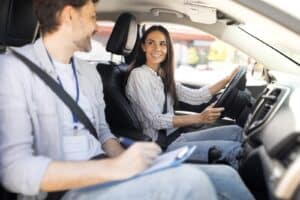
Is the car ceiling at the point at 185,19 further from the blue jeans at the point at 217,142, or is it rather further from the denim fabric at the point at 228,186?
the denim fabric at the point at 228,186

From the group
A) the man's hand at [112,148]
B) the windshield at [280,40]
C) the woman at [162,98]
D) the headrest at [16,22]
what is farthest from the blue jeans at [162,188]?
the woman at [162,98]

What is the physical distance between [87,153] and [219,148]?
37.3 inches

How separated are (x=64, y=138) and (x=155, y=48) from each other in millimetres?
1507

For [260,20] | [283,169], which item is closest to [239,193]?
[283,169]

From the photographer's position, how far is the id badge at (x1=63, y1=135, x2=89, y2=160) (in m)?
1.75

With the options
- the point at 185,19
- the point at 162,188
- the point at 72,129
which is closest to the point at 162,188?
the point at 162,188

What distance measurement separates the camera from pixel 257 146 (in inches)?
76.6

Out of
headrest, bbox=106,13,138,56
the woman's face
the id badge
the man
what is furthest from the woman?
the id badge

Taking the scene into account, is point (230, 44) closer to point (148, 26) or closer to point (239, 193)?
point (148, 26)

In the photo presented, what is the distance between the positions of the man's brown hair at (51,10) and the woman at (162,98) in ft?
3.70

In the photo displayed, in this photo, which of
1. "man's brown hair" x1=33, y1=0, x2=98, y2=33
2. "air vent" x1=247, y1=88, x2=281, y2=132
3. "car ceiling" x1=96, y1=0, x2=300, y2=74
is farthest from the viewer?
"car ceiling" x1=96, y1=0, x2=300, y2=74

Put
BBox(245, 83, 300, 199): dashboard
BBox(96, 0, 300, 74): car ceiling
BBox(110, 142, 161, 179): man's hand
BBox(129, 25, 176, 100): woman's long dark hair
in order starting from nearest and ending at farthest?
BBox(245, 83, 300, 199): dashboard < BBox(110, 142, 161, 179): man's hand < BBox(96, 0, 300, 74): car ceiling < BBox(129, 25, 176, 100): woman's long dark hair

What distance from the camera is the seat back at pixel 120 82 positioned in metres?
2.98

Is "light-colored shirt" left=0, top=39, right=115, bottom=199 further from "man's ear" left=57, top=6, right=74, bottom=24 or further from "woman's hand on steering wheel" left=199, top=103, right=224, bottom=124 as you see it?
"woman's hand on steering wheel" left=199, top=103, right=224, bottom=124
